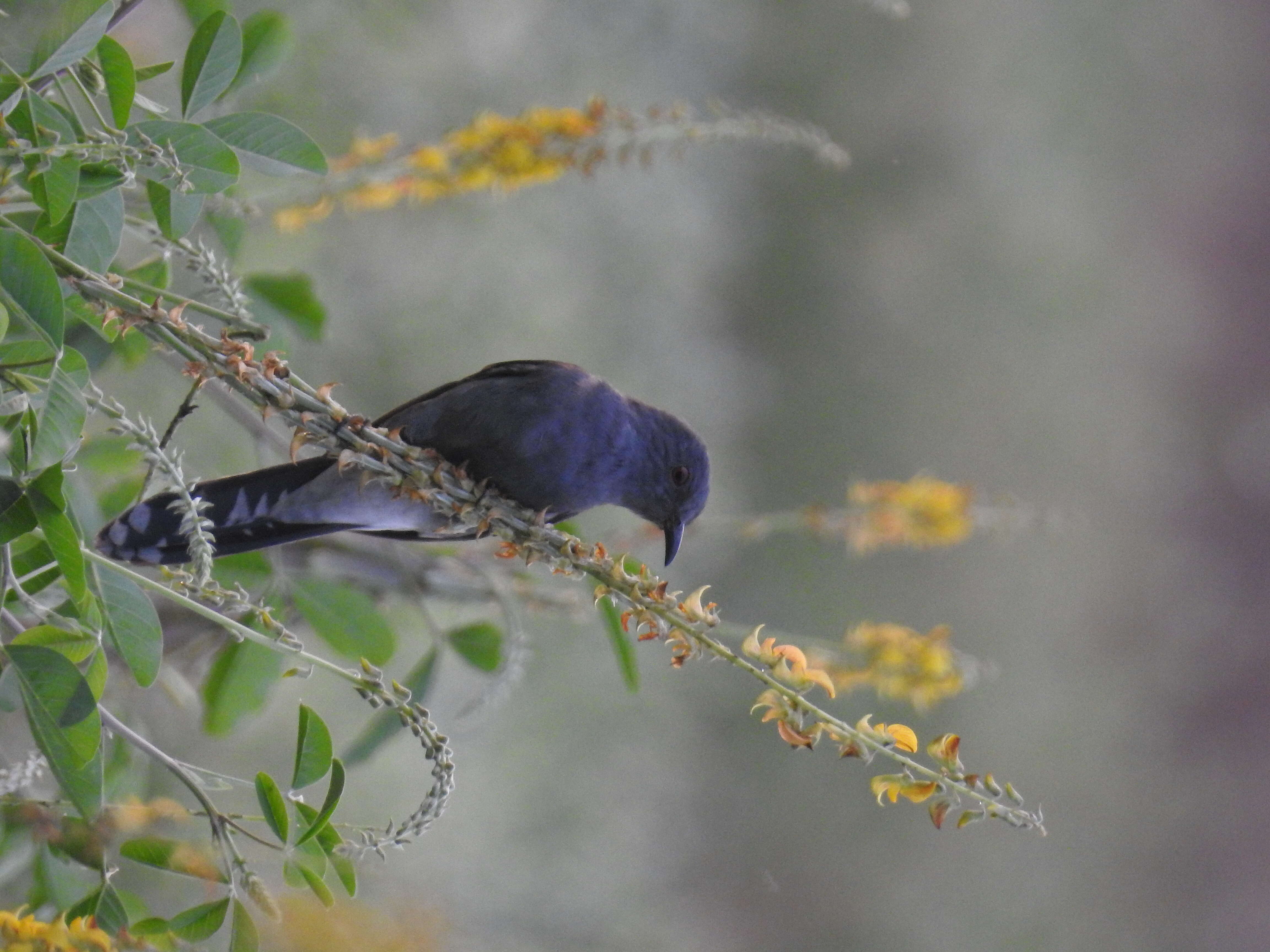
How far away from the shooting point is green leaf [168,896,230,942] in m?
0.99

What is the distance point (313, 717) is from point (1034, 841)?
433 centimetres

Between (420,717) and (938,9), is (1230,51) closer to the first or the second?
(938,9)

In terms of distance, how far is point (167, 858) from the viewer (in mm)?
1037

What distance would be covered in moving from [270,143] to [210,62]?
0.09m

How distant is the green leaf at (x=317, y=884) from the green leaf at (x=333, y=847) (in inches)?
0.7

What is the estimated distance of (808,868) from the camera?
190 inches

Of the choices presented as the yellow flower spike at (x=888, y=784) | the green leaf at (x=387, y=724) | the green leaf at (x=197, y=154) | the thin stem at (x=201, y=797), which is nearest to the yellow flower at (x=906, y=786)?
the yellow flower spike at (x=888, y=784)

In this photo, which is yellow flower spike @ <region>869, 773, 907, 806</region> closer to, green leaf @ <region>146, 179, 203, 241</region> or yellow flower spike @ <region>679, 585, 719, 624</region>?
yellow flower spike @ <region>679, 585, 719, 624</region>

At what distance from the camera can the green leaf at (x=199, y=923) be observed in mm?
986

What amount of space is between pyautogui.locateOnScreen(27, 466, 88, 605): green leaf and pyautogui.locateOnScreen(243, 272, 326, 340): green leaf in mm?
910

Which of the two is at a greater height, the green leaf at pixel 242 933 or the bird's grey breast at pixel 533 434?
the bird's grey breast at pixel 533 434

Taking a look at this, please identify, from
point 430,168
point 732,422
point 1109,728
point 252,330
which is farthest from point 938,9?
point 252,330

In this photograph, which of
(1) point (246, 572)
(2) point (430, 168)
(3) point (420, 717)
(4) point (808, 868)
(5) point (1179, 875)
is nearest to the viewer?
(3) point (420, 717)

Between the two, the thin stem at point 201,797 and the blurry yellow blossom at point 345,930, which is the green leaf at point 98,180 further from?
the blurry yellow blossom at point 345,930
